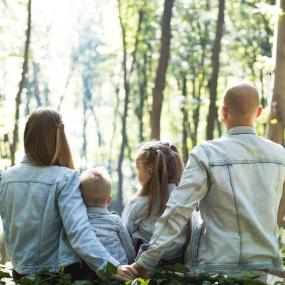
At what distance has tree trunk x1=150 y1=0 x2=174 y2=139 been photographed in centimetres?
909

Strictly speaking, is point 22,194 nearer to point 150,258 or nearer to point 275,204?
point 150,258

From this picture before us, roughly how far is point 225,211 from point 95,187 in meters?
0.80

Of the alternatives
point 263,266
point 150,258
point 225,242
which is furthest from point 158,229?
point 263,266

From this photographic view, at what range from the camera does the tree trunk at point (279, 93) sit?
5.84m

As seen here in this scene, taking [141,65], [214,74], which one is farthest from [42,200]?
[141,65]

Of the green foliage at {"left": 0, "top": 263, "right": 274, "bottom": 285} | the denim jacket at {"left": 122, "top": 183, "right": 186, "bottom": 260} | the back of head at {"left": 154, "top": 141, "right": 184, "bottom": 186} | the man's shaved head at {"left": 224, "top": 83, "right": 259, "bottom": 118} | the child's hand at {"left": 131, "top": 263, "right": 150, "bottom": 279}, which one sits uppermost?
the man's shaved head at {"left": 224, "top": 83, "right": 259, "bottom": 118}

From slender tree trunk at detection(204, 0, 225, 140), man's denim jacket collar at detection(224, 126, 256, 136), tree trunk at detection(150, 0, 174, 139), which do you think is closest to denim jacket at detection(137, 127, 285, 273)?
man's denim jacket collar at detection(224, 126, 256, 136)

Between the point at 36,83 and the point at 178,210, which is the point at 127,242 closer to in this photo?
the point at 178,210

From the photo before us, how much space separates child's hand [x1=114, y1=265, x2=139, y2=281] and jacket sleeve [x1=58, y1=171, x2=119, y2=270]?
14cm

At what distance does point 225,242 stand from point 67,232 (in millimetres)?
884

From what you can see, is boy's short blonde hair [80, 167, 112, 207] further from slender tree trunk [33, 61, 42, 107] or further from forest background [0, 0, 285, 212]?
slender tree trunk [33, 61, 42, 107]

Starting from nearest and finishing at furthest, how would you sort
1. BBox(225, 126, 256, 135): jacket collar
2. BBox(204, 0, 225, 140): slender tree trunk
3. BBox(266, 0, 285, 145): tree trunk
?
1. BBox(225, 126, 256, 135): jacket collar
2. BBox(266, 0, 285, 145): tree trunk
3. BBox(204, 0, 225, 140): slender tree trunk

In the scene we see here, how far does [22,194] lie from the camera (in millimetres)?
3680

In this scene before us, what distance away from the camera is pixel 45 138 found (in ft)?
11.9
